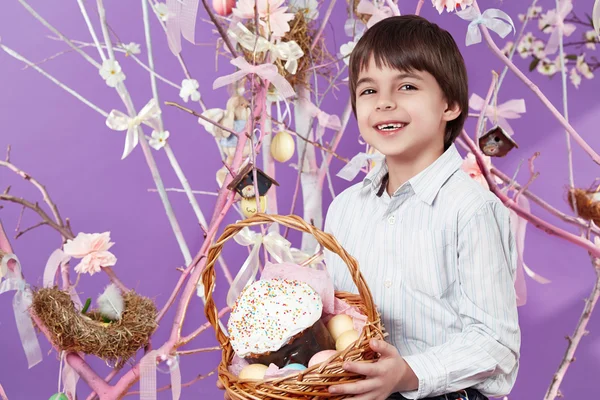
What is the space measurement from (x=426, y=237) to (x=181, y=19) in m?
0.68

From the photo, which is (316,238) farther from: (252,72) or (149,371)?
(149,371)

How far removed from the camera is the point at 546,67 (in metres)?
2.15

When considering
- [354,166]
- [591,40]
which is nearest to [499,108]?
[354,166]

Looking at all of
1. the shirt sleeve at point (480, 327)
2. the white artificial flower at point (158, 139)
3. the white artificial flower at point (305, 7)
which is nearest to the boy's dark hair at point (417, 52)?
the shirt sleeve at point (480, 327)

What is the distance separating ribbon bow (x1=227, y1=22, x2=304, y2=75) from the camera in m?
1.64

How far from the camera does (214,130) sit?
1.79 meters

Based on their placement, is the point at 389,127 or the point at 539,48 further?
the point at 539,48

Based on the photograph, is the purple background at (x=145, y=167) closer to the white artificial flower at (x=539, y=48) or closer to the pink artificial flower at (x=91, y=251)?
the white artificial flower at (x=539, y=48)

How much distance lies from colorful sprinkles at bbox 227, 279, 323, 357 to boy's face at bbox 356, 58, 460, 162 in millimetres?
279


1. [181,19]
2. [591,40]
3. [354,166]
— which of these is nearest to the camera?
[181,19]

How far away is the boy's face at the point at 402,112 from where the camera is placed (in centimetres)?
121

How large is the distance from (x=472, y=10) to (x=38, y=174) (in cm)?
130

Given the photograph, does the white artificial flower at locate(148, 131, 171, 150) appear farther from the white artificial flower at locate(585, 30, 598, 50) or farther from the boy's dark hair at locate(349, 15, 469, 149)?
the white artificial flower at locate(585, 30, 598, 50)

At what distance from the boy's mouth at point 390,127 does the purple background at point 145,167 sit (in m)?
1.03
